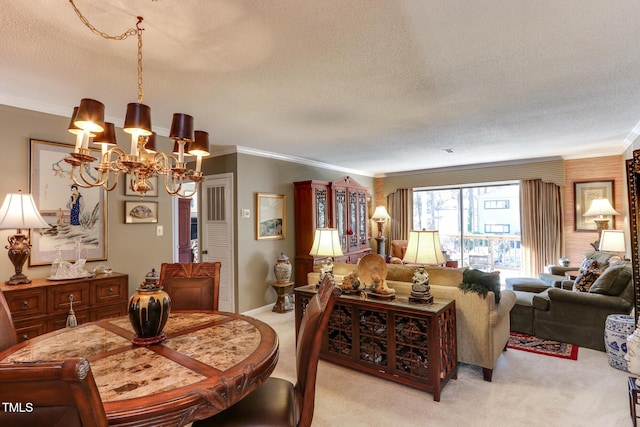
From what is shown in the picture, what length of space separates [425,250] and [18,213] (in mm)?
3249

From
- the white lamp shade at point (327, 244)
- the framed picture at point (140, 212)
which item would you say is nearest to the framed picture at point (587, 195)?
the white lamp shade at point (327, 244)

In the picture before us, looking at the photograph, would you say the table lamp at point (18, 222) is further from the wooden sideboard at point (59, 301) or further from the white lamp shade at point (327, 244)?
the white lamp shade at point (327, 244)

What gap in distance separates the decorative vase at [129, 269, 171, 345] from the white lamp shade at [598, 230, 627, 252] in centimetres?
494

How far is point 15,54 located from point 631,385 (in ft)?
15.0

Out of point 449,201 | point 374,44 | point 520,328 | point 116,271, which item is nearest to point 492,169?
point 449,201

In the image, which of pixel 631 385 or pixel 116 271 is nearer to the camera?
pixel 631 385

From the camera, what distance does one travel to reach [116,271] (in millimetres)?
3430

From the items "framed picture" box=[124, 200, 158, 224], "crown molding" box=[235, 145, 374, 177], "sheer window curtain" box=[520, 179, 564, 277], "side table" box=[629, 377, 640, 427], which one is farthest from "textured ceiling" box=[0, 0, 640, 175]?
"side table" box=[629, 377, 640, 427]

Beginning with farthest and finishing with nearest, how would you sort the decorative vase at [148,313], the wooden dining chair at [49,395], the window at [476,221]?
1. the window at [476,221]
2. the decorative vase at [148,313]
3. the wooden dining chair at [49,395]

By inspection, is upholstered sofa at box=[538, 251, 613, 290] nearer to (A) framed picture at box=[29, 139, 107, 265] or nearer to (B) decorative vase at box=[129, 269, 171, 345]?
(B) decorative vase at box=[129, 269, 171, 345]

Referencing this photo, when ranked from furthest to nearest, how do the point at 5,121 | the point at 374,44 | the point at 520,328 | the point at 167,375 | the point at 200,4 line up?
the point at 520,328 → the point at 5,121 → the point at 374,44 → the point at 200,4 → the point at 167,375

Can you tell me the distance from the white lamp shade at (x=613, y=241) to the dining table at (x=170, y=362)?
4.43 m

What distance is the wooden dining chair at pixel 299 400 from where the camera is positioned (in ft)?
4.73

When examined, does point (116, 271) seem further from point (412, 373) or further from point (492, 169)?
point (492, 169)
